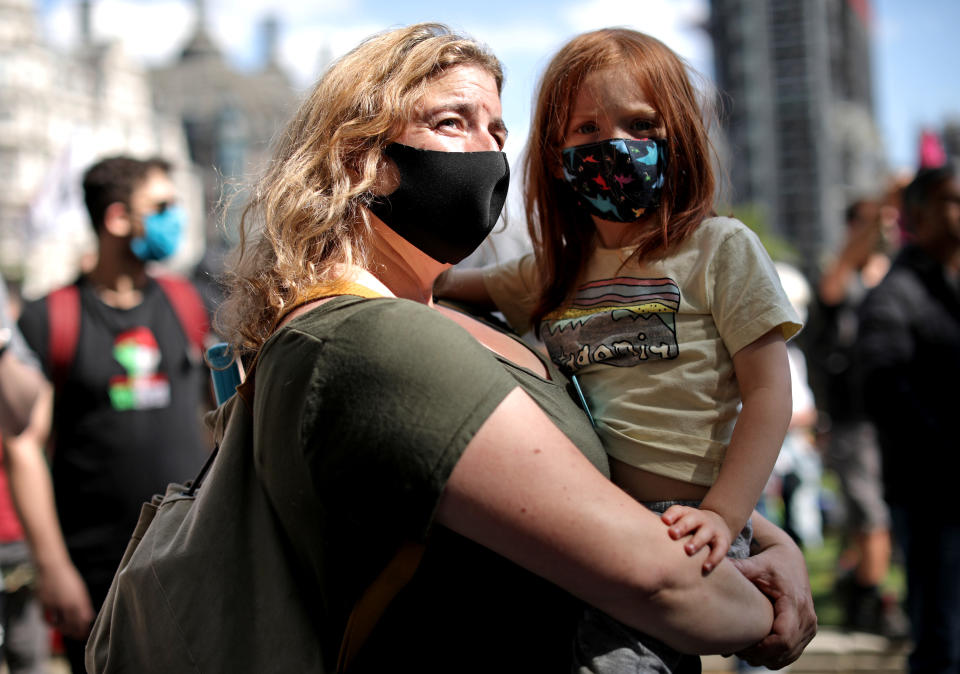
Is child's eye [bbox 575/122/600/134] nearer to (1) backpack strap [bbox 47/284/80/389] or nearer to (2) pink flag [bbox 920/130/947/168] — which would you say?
(1) backpack strap [bbox 47/284/80/389]

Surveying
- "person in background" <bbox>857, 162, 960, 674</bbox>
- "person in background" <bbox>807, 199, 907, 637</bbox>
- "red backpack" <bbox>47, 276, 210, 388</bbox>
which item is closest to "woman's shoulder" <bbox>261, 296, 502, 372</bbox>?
"red backpack" <bbox>47, 276, 210, 388</bbox>

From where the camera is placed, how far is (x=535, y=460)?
1353 mm

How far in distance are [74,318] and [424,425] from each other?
2.97 m

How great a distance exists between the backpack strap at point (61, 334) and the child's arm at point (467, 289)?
212cm

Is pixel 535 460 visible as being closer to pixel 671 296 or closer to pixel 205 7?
pixel 671 296

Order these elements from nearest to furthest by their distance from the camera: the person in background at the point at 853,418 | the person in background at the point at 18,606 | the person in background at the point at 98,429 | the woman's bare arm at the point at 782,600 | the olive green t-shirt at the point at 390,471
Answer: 1. the olive green t-shirt at the point at 390,471
2. the woman's bare arm at the point at 782,600
3. the person in background at the point at 98,429
4. the person in background at the point at 18,606
5. the person in background at the point at 853,418

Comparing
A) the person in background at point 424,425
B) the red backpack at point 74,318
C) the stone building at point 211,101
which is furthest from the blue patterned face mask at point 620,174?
the stone building at point 211,101

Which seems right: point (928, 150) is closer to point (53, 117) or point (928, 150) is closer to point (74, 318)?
point (74, 318)

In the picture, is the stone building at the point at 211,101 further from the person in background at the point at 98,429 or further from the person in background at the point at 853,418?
the person in background at the point at 98,429

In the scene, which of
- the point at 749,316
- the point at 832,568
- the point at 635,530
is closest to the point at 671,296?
the point at 749,316

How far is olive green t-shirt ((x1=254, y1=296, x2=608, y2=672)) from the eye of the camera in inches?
52.2

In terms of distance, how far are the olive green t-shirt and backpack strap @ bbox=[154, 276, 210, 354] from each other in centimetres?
273

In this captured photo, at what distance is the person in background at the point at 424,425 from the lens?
134 cm

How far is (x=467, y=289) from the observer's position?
234 centimetres
